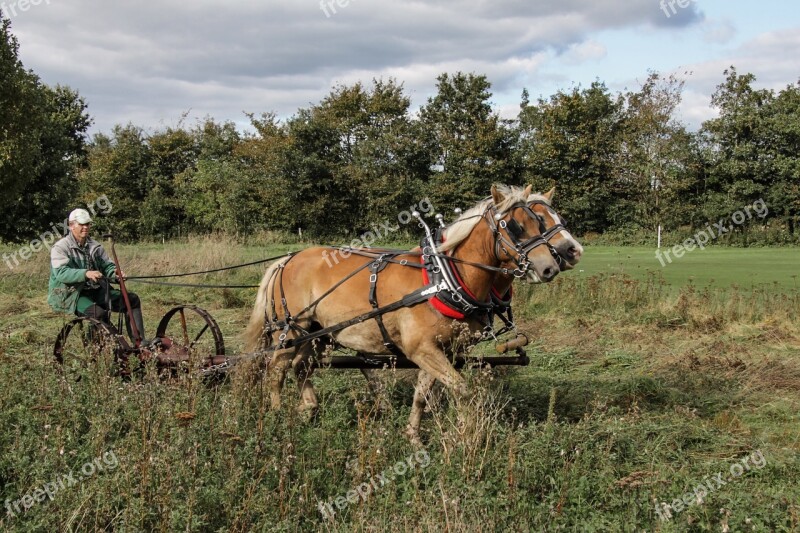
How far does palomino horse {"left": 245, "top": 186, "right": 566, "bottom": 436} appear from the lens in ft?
16.4

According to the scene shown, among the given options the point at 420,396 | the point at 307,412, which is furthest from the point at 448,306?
the point at 307,412

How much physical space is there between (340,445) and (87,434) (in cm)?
166

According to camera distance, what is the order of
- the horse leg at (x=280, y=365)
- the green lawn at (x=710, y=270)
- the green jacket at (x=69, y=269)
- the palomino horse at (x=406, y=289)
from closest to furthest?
the palomino horse at (x=406, y=289), the horse leg at (x=280, y=365), the green jacket at (x=69, y=269), the green lawn at (x=710, y=270)

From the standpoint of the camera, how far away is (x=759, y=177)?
122 ft

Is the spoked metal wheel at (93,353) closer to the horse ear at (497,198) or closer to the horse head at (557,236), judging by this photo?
the horse ear at (497,198)

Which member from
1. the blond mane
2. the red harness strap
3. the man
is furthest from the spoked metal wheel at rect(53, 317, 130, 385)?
the blond mane

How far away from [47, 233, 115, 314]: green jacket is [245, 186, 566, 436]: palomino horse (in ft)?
6.53

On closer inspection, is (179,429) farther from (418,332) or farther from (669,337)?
(669,337)

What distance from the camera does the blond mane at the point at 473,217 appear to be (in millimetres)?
5129

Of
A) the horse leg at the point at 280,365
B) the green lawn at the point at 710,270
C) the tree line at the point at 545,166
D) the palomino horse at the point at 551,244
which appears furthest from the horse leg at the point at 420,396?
the tree line at the point at 545,166

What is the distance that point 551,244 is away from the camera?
15.9 ft

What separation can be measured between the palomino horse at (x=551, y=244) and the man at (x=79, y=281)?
312 centimetres

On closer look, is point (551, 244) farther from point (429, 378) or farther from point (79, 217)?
point (79, 217)

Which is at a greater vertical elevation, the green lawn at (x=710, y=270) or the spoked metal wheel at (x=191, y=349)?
the spoked metal wheel at (x=191, y=349)
